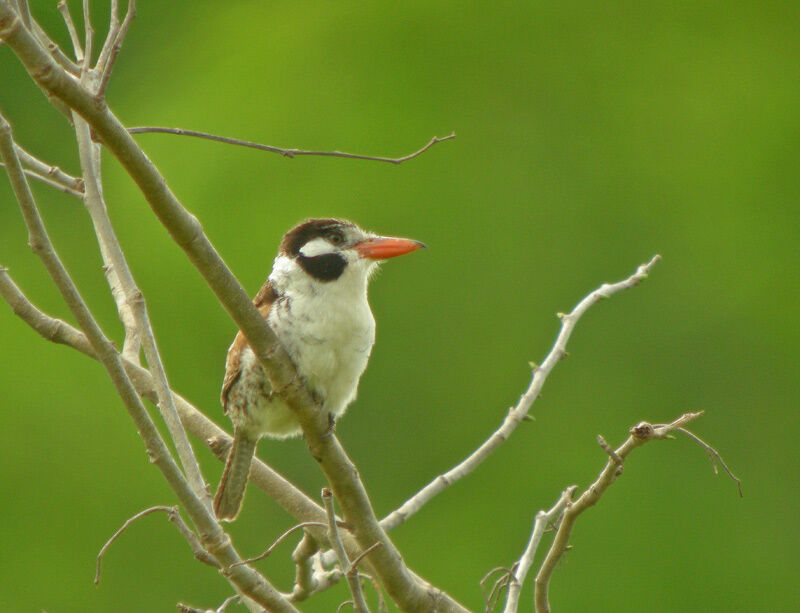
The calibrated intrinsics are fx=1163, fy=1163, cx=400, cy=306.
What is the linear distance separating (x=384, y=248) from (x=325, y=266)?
15 cm

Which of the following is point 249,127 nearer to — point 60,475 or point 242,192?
point 242,192

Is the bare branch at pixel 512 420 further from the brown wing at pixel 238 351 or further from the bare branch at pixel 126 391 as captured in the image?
the bare branch at pixel 126 391

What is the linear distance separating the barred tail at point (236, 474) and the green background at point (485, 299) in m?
3.81

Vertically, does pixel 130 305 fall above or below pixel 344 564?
above

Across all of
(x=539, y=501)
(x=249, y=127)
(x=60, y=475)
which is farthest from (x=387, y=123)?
(x=60, y=475)

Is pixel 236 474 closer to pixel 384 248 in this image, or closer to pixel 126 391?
pixel 384 248

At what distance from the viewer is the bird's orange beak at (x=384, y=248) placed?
2.71 meters

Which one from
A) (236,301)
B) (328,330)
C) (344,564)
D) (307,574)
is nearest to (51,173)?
(328,330)

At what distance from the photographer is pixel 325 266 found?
2711 millimetres

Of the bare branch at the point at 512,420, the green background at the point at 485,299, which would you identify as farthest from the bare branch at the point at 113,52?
the green background at the point at 485,299

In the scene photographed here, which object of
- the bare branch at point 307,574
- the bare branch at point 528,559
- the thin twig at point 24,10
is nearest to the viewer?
the thin twig at point 24,10

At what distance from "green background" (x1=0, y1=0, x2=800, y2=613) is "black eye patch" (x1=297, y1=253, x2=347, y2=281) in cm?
381

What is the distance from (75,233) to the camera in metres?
7.78

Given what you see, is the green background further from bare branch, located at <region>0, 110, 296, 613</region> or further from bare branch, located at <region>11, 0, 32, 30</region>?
bare branch, located at <region>0, 110, 296, 613</region>
